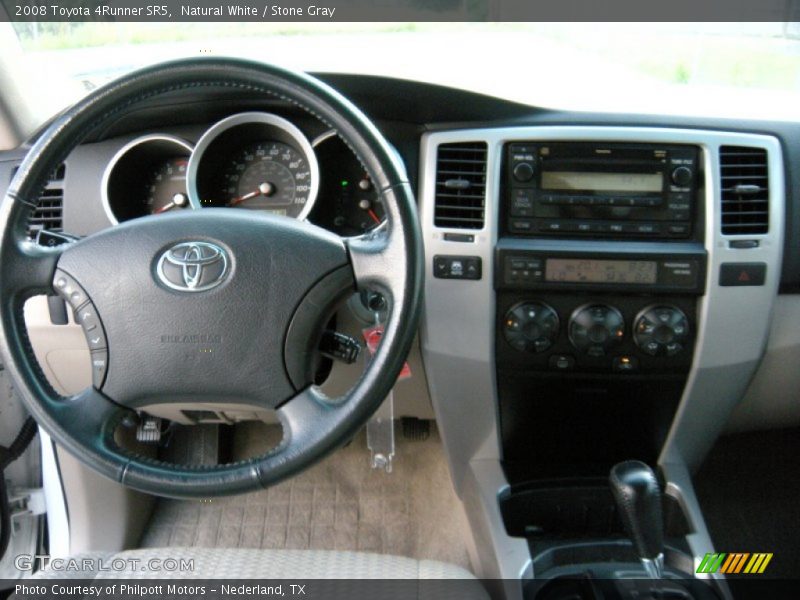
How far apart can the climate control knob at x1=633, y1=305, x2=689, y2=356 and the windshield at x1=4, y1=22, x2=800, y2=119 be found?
434 millimetres

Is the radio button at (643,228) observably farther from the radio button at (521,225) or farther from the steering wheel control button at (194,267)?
the steering wheel control button at (194,267)

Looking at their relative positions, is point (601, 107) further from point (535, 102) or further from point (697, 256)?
point (697, 256)

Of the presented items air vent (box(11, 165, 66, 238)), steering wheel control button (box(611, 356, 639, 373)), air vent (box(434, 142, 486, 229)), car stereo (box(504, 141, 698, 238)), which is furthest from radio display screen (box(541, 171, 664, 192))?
air vent (box(11, 165, 66, 238))

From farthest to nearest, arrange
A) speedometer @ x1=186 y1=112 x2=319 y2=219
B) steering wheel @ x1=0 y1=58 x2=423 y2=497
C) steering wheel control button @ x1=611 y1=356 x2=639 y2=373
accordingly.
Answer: steering wheel control button @ x1=611 y1=356 x2=639 y2=373, speedometer @ x1=186 y1=112 x2=319 y2=219, steering wheel @ x1=0 y1=58 x2=423 y2=497

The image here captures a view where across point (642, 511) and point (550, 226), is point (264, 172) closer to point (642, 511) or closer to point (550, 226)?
point (550, 226)

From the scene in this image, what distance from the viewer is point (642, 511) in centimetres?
122

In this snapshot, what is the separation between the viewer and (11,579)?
5.80 ft

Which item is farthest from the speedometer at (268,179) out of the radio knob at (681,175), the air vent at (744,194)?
the air vent at (744,194)

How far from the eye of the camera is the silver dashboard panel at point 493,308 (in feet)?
4.85

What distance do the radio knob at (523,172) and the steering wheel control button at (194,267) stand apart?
2.24 feet

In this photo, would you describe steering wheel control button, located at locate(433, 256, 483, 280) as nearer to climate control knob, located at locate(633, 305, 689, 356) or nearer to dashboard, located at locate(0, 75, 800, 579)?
dashboard, located at locate(0, 75, 800, 579)

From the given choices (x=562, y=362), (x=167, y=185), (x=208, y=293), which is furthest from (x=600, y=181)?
(x=167, y=185)

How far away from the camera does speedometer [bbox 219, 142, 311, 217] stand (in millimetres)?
1519

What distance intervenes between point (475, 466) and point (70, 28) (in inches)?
55.8
